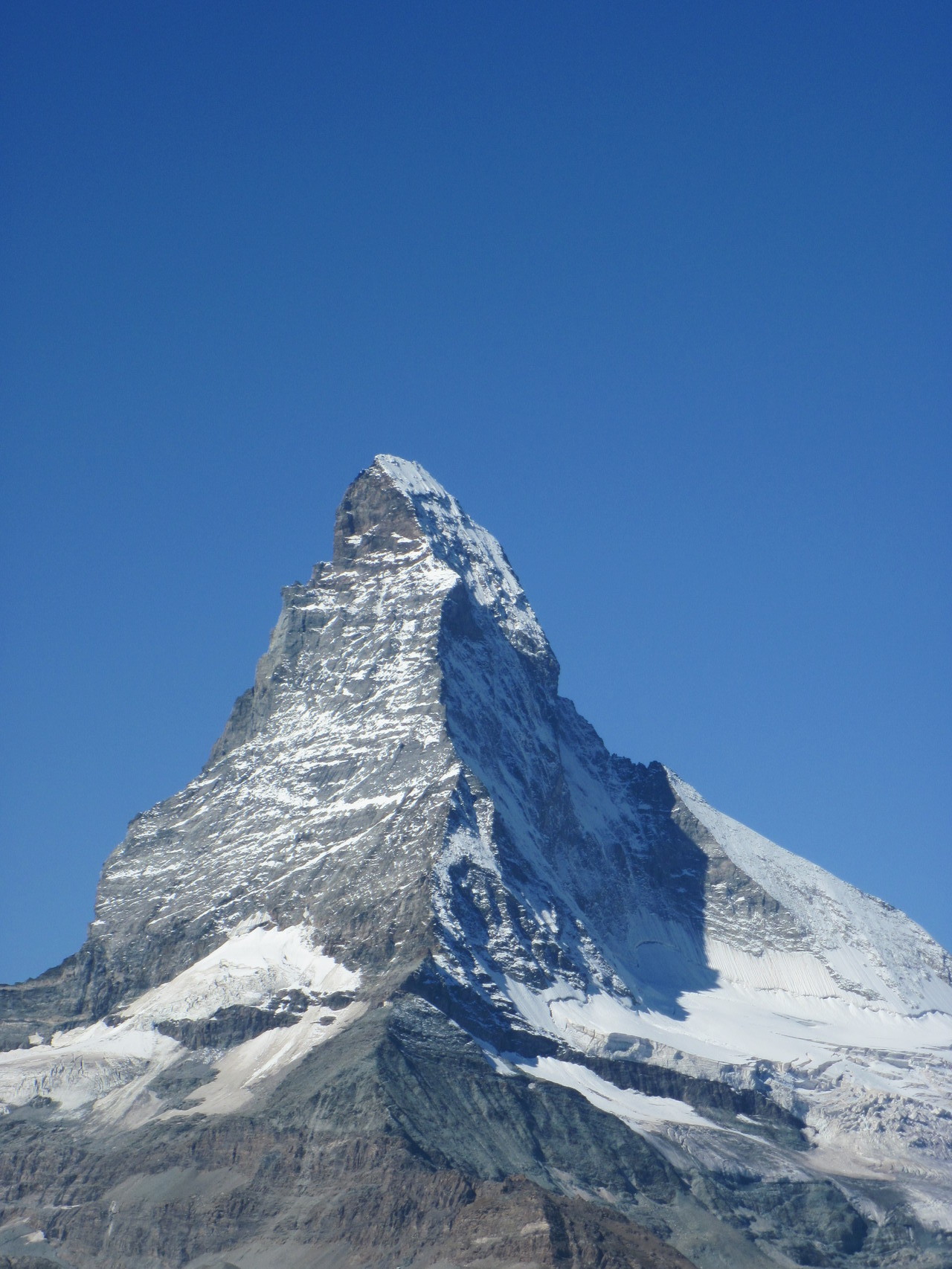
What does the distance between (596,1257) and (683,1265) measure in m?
11.9

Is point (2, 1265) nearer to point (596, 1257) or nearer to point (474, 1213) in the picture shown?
point (474, 1213)

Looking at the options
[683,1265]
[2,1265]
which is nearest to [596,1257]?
[683,1265]

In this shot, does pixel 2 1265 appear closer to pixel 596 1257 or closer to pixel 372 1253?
pixel 372 1253

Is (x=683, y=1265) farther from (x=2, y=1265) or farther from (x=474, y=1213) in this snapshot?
(x=2, y=1265)

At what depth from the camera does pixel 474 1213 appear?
7864 inches

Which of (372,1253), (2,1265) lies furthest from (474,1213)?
(2,1265)

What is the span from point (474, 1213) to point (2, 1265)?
46859 mm

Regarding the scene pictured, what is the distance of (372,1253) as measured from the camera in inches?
7864

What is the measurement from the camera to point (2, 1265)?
19900 cm

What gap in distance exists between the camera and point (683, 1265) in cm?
19700

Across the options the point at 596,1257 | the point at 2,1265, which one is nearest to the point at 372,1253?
the point at 596,1257

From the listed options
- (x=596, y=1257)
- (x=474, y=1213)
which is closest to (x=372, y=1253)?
(x=474, y=1213)

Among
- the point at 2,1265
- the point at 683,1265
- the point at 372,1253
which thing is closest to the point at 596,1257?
the point at 683,1265

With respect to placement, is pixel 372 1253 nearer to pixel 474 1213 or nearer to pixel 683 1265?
pixel 474 1213
